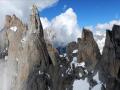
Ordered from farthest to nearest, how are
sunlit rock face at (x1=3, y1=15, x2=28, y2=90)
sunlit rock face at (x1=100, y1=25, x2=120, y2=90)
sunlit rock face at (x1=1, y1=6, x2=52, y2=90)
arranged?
1. sunlit rock face at (x1=3, y1=15, x2=28, y2=90)
2. sunlit rock face at (x1=1, y1=6, x2=52, y2=90)
3. sunlit rock face at (x1=100, y1=25, x2=120, y2=90)

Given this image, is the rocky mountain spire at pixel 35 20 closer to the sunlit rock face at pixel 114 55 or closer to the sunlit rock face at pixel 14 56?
the sunlit rock face at pixel 14 56

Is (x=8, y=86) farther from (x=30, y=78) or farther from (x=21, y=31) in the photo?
(x=21, y=31)

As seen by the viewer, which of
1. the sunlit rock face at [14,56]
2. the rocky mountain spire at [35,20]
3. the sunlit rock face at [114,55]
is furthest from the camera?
the rocky mountain spire at [35,20]

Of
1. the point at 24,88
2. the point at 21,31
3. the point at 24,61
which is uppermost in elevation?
the point at 21,31

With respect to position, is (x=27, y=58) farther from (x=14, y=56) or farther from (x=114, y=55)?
(x=114, y=55)

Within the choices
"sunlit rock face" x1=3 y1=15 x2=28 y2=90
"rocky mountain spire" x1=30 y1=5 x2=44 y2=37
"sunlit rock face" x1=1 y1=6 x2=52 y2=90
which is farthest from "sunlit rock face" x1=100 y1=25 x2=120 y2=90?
"sunlit rock face" x1=3 y1=15 x2=28 y2=90

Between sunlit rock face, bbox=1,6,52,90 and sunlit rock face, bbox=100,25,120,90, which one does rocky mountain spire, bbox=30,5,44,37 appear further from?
sunlit rock face, bbox=100,25,120,90

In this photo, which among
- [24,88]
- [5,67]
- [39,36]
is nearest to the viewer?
[24,88]

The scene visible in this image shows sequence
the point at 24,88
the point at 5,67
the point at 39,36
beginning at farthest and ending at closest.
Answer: the point at 5,67 → the point at 39,36 → the point at 24,88

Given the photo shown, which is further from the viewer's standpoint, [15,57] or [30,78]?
[15,57]

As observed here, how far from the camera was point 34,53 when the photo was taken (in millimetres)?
165125

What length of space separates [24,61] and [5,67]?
64.9 feet

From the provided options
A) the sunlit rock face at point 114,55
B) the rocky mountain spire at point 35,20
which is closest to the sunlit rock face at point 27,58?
the rocky mountain spire at point 35,20

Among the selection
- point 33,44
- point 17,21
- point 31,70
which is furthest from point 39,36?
point 17,21
